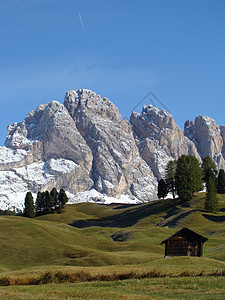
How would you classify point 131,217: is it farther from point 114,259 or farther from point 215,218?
point 114,259

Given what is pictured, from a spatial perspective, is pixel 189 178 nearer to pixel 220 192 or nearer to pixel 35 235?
pixel 220 192

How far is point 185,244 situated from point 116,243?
85.3ft

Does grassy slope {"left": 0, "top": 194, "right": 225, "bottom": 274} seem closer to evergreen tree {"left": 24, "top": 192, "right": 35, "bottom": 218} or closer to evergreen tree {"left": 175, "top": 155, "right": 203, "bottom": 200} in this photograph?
evergreen tree {"left": 175, "top": 155, "right": 203, "bottom": 200}

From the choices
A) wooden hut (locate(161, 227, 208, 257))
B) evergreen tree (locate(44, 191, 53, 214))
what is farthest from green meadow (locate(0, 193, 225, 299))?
evergreen tree (locate(44, 191, 53, 214))

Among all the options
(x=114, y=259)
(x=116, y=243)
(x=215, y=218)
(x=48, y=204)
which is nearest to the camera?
(x=114, y=259)

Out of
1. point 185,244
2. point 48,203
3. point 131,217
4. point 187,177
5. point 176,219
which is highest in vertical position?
point 187,177

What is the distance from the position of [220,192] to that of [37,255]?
286 feet

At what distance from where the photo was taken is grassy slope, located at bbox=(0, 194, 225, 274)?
51594 millimetres

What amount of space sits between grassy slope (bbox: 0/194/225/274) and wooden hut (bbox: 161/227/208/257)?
190 cm

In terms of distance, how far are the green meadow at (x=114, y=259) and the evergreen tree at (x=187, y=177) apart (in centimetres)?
291

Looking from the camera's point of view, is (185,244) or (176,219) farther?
(176,219)

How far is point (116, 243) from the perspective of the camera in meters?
75.2

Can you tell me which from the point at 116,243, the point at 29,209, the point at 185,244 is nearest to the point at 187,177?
the point at 116,243

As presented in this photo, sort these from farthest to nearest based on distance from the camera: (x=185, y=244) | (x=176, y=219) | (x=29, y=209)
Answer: (x=29, y=209), (x=176, y=219), (x=185, y=244)
